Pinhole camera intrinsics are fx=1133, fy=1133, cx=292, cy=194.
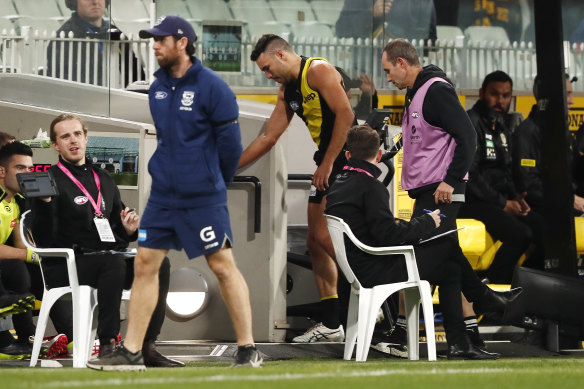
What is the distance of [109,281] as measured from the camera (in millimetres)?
6004

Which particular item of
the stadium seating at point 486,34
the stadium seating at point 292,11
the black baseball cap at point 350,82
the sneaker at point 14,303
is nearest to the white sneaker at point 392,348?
the sneaker at point 14,303

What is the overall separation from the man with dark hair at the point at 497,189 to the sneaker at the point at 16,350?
3.35 meters

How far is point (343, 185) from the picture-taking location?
6.55 m

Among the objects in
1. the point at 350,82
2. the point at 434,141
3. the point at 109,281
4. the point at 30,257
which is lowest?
the point at 109,281

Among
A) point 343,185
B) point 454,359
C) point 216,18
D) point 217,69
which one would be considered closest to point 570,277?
point 454,359

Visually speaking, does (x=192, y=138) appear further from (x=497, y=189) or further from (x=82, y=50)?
(x=497, y=189)

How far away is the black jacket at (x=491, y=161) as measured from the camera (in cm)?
845

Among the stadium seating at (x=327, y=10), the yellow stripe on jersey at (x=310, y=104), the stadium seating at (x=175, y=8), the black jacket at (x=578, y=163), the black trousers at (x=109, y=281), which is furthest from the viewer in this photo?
the stadium seating at (x=175, y=8)

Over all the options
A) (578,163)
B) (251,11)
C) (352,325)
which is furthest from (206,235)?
(251,11)

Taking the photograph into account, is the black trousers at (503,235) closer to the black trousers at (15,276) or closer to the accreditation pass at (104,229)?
the accreditation pass at (104,229)

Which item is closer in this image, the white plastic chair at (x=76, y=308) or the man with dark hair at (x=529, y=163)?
the white plastic chair at (x=76, y=308)

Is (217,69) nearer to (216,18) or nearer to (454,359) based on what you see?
(216,18)

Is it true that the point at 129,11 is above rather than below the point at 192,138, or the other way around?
above

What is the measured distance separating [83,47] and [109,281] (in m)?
2.43
